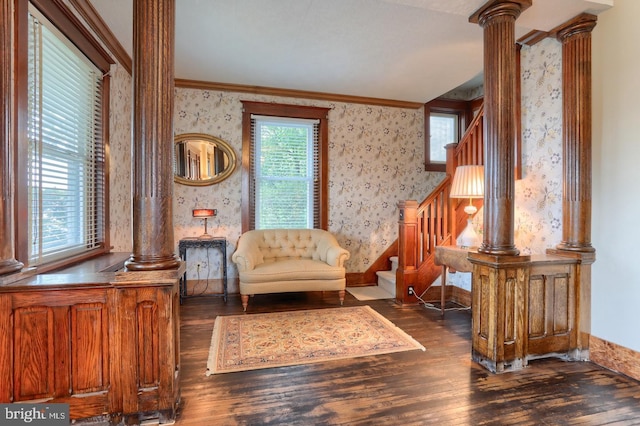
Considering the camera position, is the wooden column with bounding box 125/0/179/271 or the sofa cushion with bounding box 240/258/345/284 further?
the sofa cushion with bounding box 240/258/345/284

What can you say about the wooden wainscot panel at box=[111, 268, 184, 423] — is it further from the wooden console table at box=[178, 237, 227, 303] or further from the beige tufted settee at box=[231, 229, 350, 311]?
the wooden console table at box=[178, 237, 227, 303]

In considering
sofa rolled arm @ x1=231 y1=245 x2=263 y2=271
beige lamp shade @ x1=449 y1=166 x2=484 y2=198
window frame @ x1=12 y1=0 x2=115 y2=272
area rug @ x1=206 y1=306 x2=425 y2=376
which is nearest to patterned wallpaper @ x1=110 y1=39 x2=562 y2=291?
beige lamp shade @ x1=449 y1=166 x2=484 y2=198

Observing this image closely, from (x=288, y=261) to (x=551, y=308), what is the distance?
2.69 metres

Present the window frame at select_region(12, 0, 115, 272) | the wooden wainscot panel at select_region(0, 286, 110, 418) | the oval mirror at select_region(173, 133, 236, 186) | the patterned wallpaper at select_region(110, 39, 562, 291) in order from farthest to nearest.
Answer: the oval mirror at select_region(173, 133, 236, 186), the patterned wallpaper at select_region(110, 39, 562, 291), the window frame at select_region(12, 0, 115, 272), the wooden wainscot panel at select_region(0, 286, 110, 418)

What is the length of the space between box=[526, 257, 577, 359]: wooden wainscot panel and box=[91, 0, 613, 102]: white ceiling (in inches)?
75.2

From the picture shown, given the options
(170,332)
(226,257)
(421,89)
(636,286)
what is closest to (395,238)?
(421,89)

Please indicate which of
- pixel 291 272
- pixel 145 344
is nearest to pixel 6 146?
pixel 145 344

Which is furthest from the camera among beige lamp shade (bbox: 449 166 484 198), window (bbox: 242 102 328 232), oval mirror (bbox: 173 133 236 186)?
window (bbox: 242 102 328 232)

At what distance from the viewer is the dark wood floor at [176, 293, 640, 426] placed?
1.84 meters

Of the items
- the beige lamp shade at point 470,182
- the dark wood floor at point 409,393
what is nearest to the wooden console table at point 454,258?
the beige lamp shade at point 470,182

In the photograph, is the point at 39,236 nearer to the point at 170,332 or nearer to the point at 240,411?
the point at 170,332

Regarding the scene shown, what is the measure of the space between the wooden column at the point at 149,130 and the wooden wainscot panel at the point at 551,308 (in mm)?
2559

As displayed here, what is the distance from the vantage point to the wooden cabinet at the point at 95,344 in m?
1.65

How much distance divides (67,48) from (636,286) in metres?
Answer: 4.39
